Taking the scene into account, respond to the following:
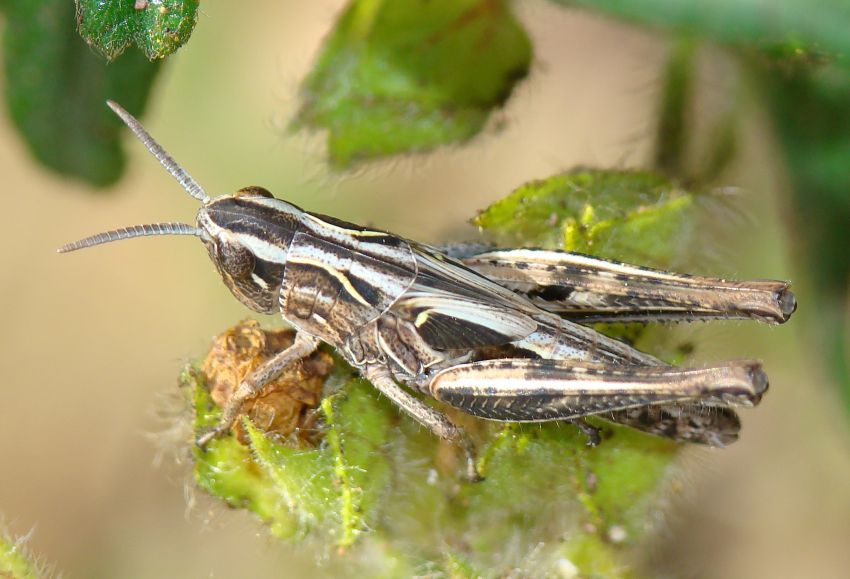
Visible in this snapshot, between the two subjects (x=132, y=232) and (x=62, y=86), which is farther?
(x=62, y=86)

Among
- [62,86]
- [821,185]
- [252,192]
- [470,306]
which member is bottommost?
[821,185]

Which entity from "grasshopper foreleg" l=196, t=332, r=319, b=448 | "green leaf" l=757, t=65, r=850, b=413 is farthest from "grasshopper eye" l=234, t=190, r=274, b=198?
"green leaf" l=757, t=65, r=850, b=413

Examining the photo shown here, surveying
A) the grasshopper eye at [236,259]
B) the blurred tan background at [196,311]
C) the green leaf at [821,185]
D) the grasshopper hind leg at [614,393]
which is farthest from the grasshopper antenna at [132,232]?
the green leaf at [821,185]

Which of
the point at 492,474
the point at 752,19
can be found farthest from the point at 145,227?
the point at 752,19

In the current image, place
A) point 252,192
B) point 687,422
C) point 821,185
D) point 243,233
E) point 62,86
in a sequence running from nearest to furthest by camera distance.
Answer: point 687,422 → point 243,233 → point 252,192 → point 62,86 → point 821,185

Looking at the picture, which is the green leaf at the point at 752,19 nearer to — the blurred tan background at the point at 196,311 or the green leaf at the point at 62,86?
the blurred tan background at the point at 196,311

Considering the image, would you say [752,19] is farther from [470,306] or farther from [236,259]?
[236,259]

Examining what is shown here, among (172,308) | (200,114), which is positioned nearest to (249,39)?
(200,114)

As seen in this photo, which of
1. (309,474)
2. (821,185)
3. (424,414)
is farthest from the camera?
(821,185)
